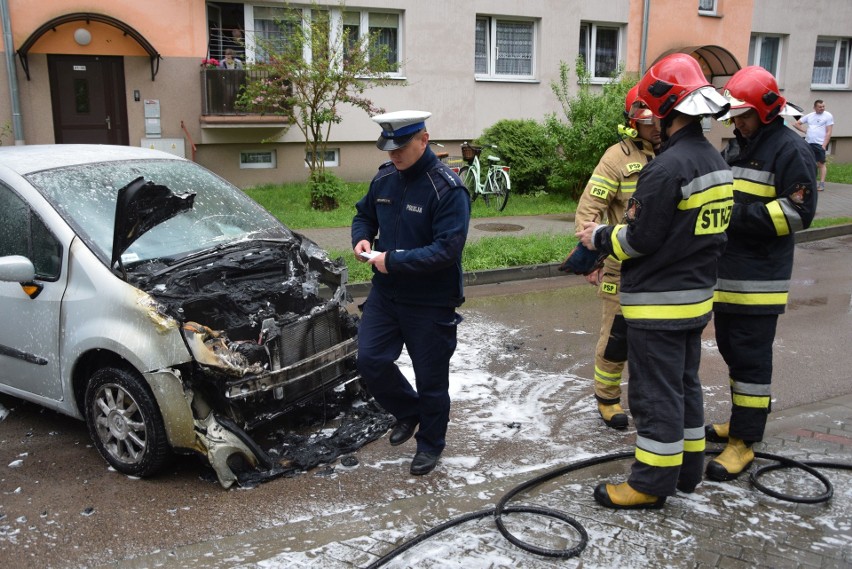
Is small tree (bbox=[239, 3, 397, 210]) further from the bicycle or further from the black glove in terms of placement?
the black glove

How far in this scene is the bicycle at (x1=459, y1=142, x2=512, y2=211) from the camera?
44.8 ft

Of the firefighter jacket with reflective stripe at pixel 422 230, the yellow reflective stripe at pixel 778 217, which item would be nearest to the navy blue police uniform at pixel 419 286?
the firefighter jacket with reflective stripe at pixel 422 230

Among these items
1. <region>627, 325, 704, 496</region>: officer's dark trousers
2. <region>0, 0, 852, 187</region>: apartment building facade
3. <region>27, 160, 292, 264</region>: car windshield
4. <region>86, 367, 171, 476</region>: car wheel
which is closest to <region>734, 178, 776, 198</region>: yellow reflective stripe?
<region>627, 325, 704, 496</region>: officer's dark trousers

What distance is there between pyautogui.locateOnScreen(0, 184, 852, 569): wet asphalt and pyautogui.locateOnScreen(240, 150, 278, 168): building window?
11462 millimetres

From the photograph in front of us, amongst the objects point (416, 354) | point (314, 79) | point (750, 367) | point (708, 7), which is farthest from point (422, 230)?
point (708, 7)

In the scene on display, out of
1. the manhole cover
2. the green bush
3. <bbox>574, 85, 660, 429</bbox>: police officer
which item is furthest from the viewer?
the green bush

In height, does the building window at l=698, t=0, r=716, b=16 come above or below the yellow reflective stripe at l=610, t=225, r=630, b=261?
above

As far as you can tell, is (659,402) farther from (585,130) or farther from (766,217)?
(585,130)

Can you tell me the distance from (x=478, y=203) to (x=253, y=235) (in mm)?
9567

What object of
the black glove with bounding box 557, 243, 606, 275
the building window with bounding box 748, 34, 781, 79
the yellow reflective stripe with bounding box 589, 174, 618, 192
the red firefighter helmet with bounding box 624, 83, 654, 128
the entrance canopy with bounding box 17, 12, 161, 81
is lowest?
the black glove with bounding box 557, 243, 606, 275

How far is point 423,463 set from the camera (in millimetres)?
4055

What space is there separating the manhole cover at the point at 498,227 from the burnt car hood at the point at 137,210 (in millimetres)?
7904

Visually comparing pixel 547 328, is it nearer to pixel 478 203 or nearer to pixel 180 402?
pixel 180 402

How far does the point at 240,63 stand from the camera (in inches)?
589
